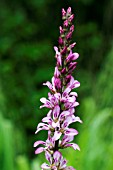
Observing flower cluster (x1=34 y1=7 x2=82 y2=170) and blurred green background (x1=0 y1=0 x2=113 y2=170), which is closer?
flower cluster (x1=34 y1=7 x2=82 y2=170)

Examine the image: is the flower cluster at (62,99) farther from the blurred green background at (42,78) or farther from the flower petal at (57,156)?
the blurred green background at (42,78)

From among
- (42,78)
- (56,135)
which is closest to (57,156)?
(56,135)

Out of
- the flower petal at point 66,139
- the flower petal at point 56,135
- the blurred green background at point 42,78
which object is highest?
the blurred green background at point 42,78

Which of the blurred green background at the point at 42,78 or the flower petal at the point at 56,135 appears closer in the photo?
the flower petal at the point at 56,135

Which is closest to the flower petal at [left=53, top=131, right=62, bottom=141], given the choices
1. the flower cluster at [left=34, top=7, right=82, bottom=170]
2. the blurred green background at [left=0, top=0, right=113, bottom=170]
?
the flower cluster at [left=34, top=7, right=82, bottom=170]

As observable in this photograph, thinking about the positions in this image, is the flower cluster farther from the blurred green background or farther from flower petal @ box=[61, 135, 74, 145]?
the blurred green background

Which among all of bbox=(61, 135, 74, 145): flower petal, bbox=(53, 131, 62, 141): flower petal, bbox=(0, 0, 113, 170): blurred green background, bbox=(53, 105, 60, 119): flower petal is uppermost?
bbox=(0, 0, 113, 170): blurred green background

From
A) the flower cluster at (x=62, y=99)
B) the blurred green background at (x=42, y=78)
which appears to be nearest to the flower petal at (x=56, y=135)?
the flower cluster at (x=62, y=99)

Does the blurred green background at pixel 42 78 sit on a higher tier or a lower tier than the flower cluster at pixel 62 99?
higher

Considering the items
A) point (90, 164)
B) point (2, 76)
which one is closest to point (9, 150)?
point (90, 164)
